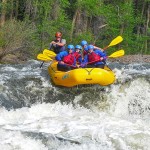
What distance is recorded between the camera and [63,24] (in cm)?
1798

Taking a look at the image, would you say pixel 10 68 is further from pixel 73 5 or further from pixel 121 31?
pixel 121 31

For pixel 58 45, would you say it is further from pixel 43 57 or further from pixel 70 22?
pixel 70 22

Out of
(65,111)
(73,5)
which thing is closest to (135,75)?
(65,111)

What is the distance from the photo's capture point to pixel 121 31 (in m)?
22.9

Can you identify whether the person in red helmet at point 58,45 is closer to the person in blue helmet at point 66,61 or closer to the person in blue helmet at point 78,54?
the person in blue helmet at point 78,54

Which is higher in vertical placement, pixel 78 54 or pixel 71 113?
pixel 78 54

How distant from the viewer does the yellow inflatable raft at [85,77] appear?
8.39 meters

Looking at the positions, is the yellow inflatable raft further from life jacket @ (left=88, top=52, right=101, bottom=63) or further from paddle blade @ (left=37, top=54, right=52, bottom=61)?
paddle blade @ (left=37, top=54, right=52, bottom=61)

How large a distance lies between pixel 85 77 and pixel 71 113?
3.26 ft

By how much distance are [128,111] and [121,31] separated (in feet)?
48.7

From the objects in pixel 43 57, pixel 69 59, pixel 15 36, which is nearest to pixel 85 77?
pixel 69 59

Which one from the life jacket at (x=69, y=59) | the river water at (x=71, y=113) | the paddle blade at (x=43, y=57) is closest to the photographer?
the river water at (x=71, y=113)

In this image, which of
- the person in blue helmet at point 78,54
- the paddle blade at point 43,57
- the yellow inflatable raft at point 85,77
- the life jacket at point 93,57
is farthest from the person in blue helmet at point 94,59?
the paddle blade at point 43,57

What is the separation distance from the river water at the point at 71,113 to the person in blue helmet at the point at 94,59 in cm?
62
